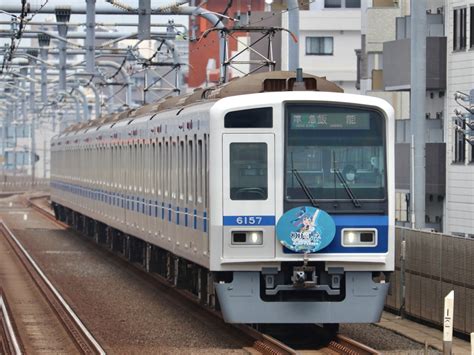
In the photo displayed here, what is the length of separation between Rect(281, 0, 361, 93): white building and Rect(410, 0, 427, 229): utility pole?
35313 millimetres

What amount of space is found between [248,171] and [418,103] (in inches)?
186

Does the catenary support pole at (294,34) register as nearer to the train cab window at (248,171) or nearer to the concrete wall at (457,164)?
the concrete wall at (457,164)

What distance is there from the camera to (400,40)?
95.1 ft

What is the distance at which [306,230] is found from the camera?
14531mm

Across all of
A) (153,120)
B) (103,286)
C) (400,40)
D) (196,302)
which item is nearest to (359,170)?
(196,302)

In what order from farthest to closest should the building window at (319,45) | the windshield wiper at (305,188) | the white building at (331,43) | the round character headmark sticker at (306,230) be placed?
1. the building window at (319,45)
2. the white building at (331,43)
3. the windshield wiper at (305,188)
4. the round character headmark sticker at (306,230)

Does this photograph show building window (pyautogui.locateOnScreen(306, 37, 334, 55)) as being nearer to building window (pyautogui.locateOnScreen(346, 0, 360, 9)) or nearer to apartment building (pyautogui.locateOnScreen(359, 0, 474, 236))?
building window (pyautogui.locateOnScreen(346, 0, 360, 9))

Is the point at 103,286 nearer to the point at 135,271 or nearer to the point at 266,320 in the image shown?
the point at 135,271

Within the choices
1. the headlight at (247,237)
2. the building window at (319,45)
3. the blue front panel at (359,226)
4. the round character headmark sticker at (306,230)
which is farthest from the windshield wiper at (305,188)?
the building window at (319,45)

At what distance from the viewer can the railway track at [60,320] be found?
15445 mm

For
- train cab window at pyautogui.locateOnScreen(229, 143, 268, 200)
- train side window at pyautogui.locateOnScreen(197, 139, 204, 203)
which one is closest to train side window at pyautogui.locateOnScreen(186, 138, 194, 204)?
train side window at pyautogui.locateOnScreen(197, 139, 204, 203)

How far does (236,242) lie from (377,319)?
1.69 meters

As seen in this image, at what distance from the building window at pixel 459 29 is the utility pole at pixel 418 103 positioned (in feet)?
28.1

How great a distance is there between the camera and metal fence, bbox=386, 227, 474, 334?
16.1 m
